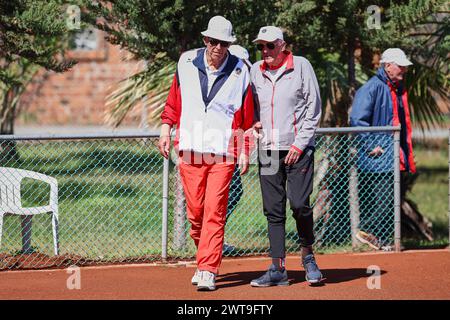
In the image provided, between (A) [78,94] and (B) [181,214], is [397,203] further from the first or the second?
(A) [78,94]

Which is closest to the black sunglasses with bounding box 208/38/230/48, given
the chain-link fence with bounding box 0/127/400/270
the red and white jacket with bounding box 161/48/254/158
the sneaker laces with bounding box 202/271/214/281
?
the red and white jacket with bounding box 161/48/254/158

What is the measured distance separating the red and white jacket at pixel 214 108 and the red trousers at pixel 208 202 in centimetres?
14

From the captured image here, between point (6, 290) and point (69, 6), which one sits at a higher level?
point (69, 6)

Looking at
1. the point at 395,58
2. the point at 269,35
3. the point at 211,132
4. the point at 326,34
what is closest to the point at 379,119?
the point at 395,58

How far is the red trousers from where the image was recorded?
7.70m

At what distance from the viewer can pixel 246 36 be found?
10.3 meters

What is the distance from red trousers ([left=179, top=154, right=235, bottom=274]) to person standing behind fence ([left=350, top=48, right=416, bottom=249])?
2.52 meters

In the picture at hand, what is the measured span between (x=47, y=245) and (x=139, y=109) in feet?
11.6

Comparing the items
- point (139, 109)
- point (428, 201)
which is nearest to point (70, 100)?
point (428, 201)

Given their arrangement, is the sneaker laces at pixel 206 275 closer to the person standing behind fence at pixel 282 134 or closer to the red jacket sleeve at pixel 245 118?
the person standing behind fence at pixel 282 134

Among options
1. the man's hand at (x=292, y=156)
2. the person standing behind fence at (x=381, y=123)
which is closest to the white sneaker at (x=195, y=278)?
the man's hand at (x=292, y=156)

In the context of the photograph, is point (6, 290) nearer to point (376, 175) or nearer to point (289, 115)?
point (289, 115)

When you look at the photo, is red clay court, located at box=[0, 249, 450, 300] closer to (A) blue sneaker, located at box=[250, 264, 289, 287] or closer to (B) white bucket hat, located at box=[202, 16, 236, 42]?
(A) blue sneaker, located at box=[250, 264, 289, 287]

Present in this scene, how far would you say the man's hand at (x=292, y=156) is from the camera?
7.80 meters
